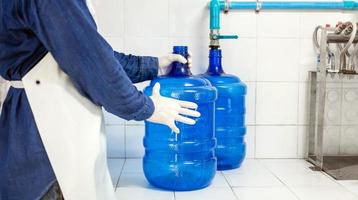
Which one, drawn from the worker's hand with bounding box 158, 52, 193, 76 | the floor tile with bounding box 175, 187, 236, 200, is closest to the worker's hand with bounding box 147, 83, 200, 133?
the worker's hand with bounding box 158, 52, 193, 76

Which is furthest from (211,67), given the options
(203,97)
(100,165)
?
(100,165)

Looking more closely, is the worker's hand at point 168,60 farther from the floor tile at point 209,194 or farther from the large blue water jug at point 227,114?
the floor tile at point 209,194

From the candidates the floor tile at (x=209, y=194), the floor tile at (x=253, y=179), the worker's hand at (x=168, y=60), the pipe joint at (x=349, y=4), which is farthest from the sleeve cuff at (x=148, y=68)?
the pipe joint at (x=349, y=4)

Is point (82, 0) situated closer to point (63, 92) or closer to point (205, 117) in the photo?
point (63, 92)

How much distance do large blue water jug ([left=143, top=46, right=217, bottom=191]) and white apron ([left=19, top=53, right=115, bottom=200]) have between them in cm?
59

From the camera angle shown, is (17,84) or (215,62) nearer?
(17,84)

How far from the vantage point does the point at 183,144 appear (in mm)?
1406

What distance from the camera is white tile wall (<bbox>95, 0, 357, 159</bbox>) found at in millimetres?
1686

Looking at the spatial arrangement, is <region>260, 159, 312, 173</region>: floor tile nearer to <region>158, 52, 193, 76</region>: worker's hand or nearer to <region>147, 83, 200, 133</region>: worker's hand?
<region>158, 52, 193, 76</region>: worker's hand

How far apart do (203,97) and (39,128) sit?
2.44 ft

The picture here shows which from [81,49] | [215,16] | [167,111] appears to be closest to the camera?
[81,49]

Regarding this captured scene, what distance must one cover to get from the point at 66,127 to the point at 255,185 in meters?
0.85

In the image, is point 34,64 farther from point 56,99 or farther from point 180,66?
point 180,66

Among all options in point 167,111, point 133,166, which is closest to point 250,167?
point 133,166
